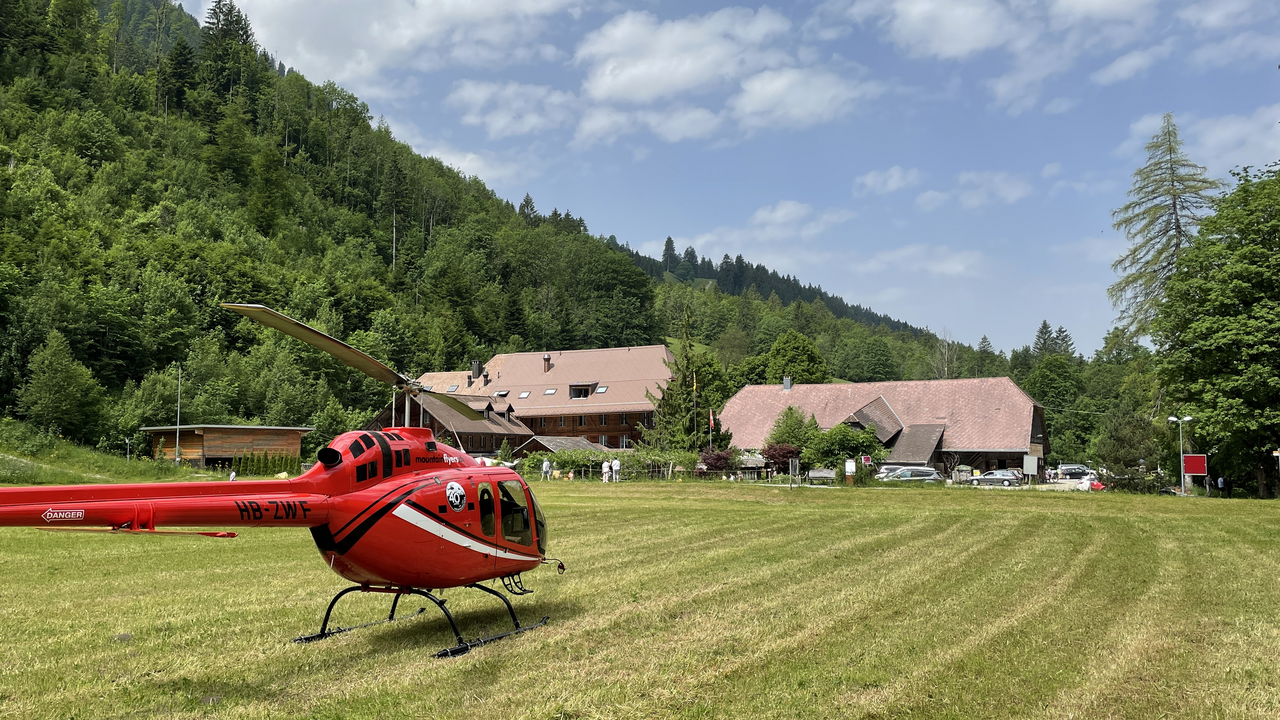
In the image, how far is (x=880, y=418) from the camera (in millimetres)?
58469

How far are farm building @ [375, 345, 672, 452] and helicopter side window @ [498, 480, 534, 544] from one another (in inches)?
2479

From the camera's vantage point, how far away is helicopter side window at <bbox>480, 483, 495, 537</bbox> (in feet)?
32.4

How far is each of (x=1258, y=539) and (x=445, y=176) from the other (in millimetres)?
154079

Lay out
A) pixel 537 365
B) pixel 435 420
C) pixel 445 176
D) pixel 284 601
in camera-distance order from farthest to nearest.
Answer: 1. pixel 445 176
2. pixel 537 365
3. pixel 435 420
4. pixel 284 601

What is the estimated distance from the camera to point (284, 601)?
11.9 metres

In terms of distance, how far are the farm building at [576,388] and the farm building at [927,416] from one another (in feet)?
50.4

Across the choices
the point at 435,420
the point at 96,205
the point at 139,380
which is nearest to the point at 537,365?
the point at 435,420

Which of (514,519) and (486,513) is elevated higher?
(486,513)

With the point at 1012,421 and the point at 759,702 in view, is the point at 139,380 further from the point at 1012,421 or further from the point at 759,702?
the point at 759,702

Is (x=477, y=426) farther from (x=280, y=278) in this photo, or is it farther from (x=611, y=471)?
(x=280, y=278)

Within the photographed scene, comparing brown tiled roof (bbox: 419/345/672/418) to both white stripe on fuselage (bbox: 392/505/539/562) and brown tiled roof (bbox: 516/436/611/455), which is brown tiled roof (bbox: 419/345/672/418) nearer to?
brown tiled roof (bbox: 516/436/611/455)

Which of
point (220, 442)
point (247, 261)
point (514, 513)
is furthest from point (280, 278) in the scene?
point (514, 513)

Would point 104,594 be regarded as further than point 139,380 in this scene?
No

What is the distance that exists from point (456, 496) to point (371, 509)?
101 cm
